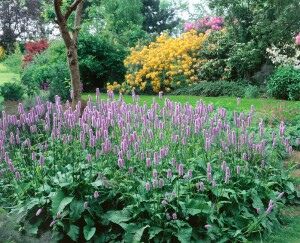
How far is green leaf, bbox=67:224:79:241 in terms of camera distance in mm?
3801

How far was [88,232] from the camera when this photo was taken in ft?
12.5

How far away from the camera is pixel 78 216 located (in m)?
3.88

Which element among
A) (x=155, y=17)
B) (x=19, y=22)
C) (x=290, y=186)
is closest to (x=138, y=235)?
(x=290, y=186)

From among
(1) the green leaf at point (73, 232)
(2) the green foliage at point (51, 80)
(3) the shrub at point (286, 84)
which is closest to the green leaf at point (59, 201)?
(1) the green leaf at point (73, 232)

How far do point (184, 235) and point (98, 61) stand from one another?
1477 centimetres

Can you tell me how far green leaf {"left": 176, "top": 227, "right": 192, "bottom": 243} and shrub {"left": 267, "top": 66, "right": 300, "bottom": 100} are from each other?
10.0 m

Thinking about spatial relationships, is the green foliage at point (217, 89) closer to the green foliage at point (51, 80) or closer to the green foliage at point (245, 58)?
the green foliage at point (245, 58)

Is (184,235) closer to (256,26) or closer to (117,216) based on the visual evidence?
(117,216)

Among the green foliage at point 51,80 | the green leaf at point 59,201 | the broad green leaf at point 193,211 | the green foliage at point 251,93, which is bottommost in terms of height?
the broad green leaf at point 193,211

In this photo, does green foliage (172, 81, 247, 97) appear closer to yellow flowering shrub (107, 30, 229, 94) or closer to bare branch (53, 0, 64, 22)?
yellow flowering shrub (107, 30, 229, 94)

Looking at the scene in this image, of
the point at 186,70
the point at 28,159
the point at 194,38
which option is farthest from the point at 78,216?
the point at 194,38

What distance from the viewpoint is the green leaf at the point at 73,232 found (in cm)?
380

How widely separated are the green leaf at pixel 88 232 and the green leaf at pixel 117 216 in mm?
165

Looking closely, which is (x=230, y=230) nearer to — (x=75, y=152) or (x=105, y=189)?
(x=105, y=189)
